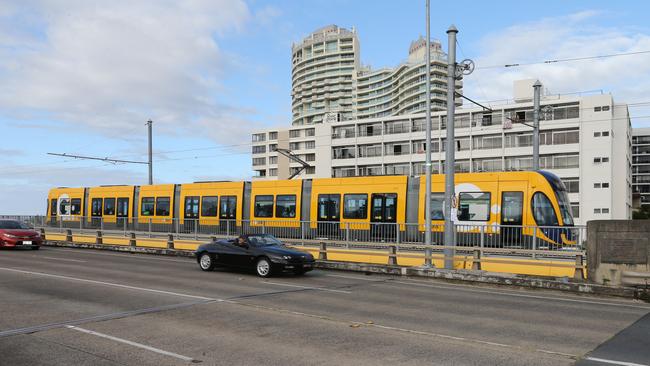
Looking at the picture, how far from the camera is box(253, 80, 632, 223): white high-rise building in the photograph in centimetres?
6900

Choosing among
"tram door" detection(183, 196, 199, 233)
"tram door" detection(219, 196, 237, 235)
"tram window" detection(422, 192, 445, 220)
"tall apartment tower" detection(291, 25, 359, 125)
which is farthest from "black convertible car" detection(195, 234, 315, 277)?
"tall apartment tower" detection(291, 25, 359, 125)

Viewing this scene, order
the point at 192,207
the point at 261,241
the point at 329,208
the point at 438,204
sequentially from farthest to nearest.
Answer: the point at 192,207 → the point at 329,208 → the point at 438,204 → the point at 261,241

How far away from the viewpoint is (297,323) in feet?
28.6

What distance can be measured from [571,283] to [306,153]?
9060 cm

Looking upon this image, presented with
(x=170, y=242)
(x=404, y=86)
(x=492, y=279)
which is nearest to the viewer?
(x=492, y=279)

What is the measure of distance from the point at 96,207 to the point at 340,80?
12173 centimetres

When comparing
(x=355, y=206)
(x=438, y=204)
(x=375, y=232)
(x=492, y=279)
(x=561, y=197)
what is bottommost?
(x=492, y=279)

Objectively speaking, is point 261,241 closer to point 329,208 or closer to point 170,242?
point 329,208

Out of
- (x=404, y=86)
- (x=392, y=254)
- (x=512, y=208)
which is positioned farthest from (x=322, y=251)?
(x=404, y=86)

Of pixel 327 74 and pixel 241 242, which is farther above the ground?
pixel 327 74

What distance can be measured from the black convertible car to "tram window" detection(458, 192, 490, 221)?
8017 millimetres

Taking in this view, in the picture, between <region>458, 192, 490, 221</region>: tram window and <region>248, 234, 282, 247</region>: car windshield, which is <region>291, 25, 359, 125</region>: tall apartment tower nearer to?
<region>458, 192, 490, 221</region>: tram window

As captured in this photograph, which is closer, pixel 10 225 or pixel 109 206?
pixel 10 225

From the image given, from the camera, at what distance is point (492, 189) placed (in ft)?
68.5
